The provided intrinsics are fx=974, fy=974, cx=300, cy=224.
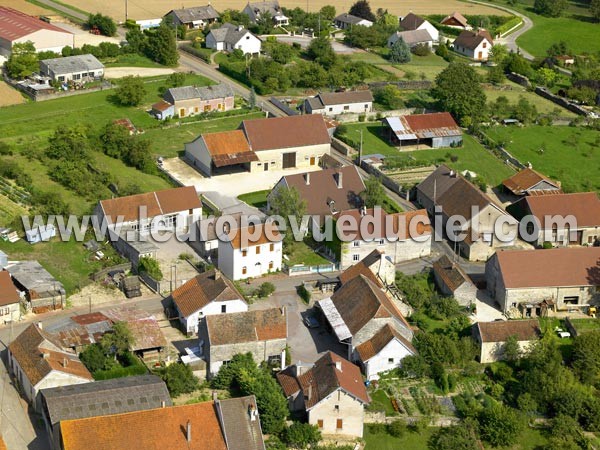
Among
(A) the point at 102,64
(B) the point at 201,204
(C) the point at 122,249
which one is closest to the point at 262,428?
(C) the point at 122,249

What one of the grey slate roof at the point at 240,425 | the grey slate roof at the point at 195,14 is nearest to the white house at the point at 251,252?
the grey slate roof at the point at 240,425

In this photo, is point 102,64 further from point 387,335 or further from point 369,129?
point 387,335

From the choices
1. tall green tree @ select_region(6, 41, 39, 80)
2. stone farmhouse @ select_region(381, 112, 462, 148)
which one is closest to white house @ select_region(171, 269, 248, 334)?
stone farmhouse @ select_region(381, 112, 462, 148)

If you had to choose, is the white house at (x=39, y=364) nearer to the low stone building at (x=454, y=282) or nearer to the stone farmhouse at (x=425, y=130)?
the low stone building at (x=454, y=282)

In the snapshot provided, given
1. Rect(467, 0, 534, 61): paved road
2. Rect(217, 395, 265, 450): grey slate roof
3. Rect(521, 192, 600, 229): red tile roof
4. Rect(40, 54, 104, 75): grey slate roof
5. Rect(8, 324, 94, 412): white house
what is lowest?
Rect(467, 0, 534, 61): paved road

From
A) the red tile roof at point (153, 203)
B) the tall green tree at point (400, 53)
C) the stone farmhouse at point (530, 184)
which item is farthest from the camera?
the tall green tree at point (400, 53)

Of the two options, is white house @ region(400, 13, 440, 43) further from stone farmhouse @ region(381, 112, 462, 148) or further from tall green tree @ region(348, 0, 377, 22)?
stone farmhouse @ region(381, 112, 462, 148)

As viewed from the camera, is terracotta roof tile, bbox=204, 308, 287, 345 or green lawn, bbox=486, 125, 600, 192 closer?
terracotta roof tile, bbox=204, 308, 287, 345
